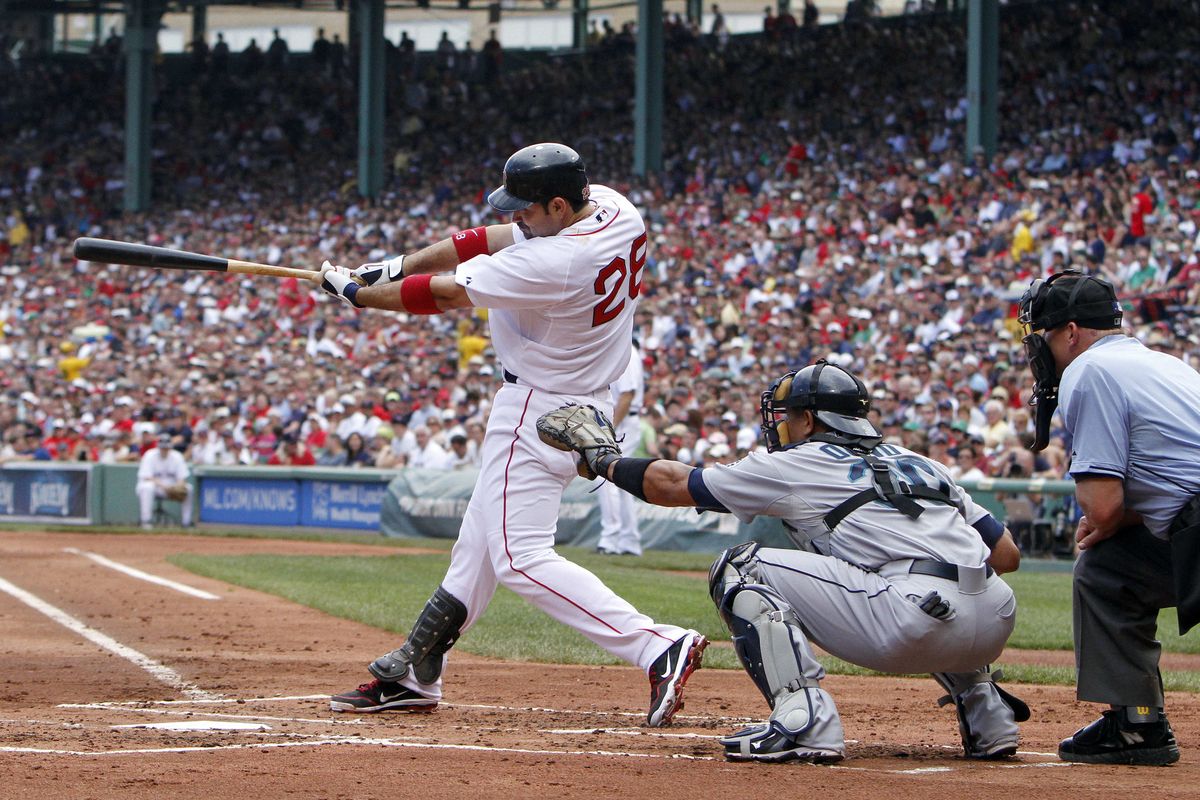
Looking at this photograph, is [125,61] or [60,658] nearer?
[60,658]

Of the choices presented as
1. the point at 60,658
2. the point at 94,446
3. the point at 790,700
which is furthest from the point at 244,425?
the point at 790,700

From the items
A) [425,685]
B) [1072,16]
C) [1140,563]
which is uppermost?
[1072,16]

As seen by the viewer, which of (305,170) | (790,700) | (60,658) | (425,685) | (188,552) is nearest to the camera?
(790,700)

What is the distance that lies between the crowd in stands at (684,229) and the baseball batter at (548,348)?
9538 mm

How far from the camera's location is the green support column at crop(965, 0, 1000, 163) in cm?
2319

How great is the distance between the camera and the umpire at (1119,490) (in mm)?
4645

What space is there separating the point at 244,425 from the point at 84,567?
879 cm

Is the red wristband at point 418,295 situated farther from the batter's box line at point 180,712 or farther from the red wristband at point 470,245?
the batter's box line at point 180,712

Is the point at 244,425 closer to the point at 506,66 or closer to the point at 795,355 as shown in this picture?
the point at 795,355

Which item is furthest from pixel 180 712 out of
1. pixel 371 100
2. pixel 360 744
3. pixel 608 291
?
pixel 371 100

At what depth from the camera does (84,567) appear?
13297 millimetres

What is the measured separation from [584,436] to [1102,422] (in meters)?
1.60

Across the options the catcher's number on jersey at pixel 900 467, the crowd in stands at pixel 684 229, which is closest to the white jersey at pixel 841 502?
the catcher's number on jersey at pixel 900 467

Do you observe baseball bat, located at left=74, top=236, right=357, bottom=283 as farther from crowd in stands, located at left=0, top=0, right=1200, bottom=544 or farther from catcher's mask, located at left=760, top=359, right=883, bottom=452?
crowd in stands, located at left=0, top=0, right=1200, bottom=544
